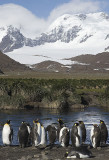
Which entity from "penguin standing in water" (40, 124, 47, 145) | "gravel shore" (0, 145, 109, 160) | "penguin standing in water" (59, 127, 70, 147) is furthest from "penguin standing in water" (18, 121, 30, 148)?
"penguin standing in water" (59, 127, 70, 147)

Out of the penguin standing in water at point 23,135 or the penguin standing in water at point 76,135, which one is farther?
the penguin standing in water at point 23,135

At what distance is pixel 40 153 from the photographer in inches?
813

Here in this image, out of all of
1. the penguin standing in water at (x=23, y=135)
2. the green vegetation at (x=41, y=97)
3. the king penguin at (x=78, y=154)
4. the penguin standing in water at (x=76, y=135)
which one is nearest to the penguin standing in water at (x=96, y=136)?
the penguin standing in water at (x=76, y=135)

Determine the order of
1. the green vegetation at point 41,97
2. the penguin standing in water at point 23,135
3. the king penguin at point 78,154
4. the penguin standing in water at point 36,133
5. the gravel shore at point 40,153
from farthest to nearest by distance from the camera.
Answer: the green vegetation at point 41,97 < the penguin standing in water at point 23,135 < the penguin standing in water at point 36,133 < the gravel shore at point 40,153 < the king penguin at point 78,154

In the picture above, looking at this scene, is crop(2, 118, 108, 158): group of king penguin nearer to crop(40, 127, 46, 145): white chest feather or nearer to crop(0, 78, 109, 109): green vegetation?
crop(40, 127, 46, 145): white chest feather

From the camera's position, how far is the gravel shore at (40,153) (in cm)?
1955

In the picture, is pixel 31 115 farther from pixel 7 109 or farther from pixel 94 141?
pixel 94 141

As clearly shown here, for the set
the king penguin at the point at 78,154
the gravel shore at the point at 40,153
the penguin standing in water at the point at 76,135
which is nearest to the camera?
the king penguin at the point at 78,154

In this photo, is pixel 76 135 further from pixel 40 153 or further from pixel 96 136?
pixel 40 153

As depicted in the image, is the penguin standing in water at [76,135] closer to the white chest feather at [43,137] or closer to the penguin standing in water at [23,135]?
the white chest feather at [43,137]

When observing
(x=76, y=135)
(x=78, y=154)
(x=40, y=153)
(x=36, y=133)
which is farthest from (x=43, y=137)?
(x=78, y=154)

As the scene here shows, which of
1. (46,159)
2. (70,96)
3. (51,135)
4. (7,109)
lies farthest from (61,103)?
(46,159)

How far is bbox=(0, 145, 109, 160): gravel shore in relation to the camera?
64.1 feet

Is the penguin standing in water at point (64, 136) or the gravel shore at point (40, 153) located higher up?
the penguin standing in water at point (64, 136)
